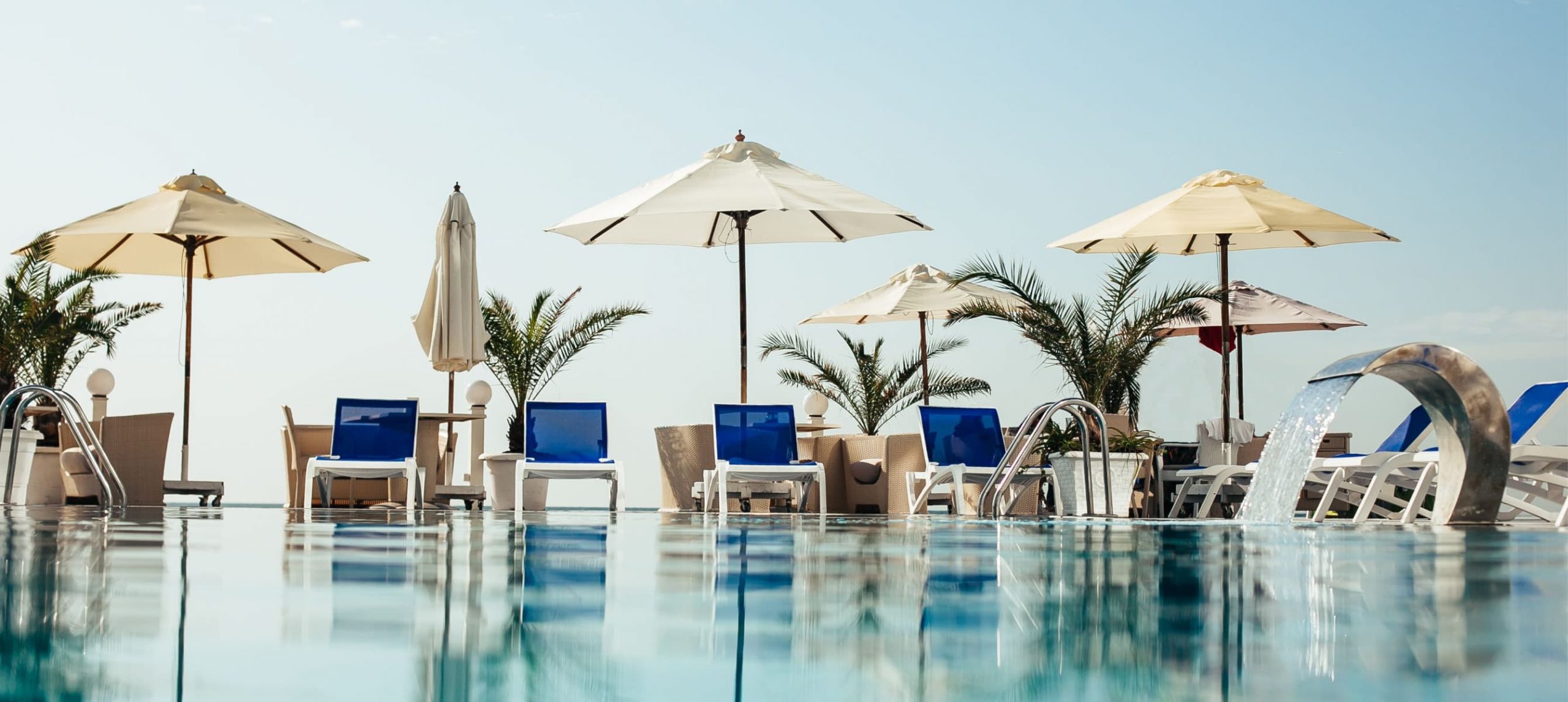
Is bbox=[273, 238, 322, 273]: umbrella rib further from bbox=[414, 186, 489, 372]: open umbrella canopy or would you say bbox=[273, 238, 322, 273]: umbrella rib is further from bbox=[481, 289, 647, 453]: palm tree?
bbox=[481, 289, 647, 453]: palm tree

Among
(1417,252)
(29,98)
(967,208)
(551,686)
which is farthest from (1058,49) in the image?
(551,686)

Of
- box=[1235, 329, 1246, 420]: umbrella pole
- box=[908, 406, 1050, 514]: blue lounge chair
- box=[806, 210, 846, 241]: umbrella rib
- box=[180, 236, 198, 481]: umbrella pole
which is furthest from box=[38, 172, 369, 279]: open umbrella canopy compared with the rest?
box=[1235, 329, 1246, 420]: umbrella pole

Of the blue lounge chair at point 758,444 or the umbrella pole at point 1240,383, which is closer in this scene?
the blue lounge chair at point 758,444

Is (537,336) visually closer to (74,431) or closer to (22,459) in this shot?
(22,459)

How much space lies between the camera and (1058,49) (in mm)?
20984

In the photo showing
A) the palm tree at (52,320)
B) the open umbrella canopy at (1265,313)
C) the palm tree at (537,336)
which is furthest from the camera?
the palm tree at (537,336)

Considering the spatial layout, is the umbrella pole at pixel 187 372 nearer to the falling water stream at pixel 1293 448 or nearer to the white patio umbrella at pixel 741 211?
the white patio umbrella at pixel 741 211

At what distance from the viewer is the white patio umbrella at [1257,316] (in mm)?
16562

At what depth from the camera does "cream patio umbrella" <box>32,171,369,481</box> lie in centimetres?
1193

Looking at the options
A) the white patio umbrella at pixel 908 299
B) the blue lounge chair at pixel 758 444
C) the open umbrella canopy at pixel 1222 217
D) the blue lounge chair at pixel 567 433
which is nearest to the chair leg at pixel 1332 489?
the open umbrella canopy at pixel 1222 217

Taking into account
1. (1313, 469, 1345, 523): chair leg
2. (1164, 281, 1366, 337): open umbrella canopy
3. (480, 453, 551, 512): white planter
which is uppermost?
(1164, 281, 1366, 337): open umbrella canopy

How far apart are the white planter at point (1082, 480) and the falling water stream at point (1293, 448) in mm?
4407

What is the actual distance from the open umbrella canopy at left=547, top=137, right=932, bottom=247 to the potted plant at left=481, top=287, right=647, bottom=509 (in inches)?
173

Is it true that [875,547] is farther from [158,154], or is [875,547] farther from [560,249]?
[158,154]
